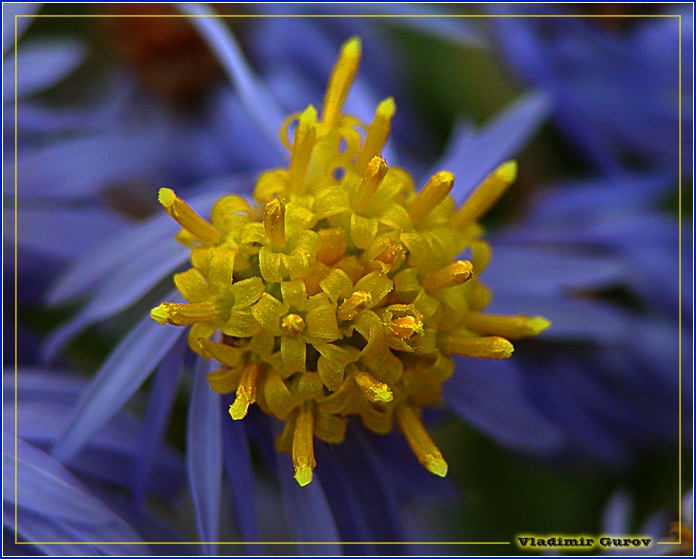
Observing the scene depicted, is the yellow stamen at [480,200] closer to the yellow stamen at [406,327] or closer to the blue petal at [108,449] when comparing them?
the yellow stamen at [406,327]

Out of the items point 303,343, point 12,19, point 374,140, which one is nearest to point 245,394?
point 303,343

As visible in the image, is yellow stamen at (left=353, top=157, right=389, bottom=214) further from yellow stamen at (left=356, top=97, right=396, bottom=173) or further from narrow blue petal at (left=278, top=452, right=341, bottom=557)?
narrow blue petal at (left=278, top=452, right=341, bottom=557)

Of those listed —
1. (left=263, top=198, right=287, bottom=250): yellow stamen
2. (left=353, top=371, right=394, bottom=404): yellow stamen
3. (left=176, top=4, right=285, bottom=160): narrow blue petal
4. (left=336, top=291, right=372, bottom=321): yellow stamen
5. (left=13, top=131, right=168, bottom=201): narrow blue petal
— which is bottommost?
(left=353, top=371, right=394, bottom=404): yellow stamen

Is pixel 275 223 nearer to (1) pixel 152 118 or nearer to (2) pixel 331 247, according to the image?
(2) pixel 331 247

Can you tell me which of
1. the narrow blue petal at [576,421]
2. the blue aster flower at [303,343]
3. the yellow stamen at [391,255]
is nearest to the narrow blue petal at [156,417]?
the blue aster flower at [303,343]

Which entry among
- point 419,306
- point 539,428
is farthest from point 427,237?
point 539,428

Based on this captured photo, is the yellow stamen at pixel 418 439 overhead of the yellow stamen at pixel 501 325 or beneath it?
beneath

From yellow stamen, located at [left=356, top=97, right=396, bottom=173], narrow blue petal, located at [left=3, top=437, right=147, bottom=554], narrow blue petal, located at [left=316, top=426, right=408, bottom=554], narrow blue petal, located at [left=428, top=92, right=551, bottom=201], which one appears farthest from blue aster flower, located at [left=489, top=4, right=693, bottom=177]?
narrow blue petal, located at [left=3, top=437, right=147, bottom=554]
